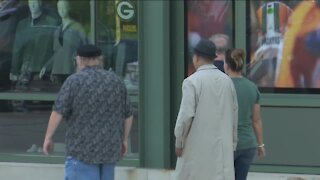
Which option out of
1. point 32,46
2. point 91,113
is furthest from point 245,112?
point 32,46

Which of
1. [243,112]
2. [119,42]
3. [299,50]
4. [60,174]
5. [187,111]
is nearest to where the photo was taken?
[187,111]

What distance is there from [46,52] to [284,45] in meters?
2.93

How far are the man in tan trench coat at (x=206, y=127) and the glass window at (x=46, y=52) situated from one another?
240cm

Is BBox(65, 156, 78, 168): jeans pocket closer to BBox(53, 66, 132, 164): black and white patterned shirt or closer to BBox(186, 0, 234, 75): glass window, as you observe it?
BBox(53, 66, 132, 164): black and white patterned shirt

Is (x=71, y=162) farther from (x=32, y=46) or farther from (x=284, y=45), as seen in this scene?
(x=32, y=46)

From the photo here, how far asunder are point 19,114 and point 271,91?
302cm

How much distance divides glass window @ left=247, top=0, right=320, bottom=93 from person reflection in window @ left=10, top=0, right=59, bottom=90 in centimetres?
255

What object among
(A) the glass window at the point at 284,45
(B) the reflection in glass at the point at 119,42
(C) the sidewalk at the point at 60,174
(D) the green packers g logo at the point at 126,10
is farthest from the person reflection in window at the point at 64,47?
(A) the glass window at the point at 284,45

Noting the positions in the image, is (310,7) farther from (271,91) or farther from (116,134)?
(116,134)

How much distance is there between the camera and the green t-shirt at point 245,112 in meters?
5.59

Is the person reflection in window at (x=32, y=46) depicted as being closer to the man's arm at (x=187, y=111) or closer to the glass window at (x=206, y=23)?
the glass window at (x=206, y=23)

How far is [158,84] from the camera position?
24.1 feet

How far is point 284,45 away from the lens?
7.41 m

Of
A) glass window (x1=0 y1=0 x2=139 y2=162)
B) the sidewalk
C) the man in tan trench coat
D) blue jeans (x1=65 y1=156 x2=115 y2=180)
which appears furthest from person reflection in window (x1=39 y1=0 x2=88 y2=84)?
the man in tan trench coat
